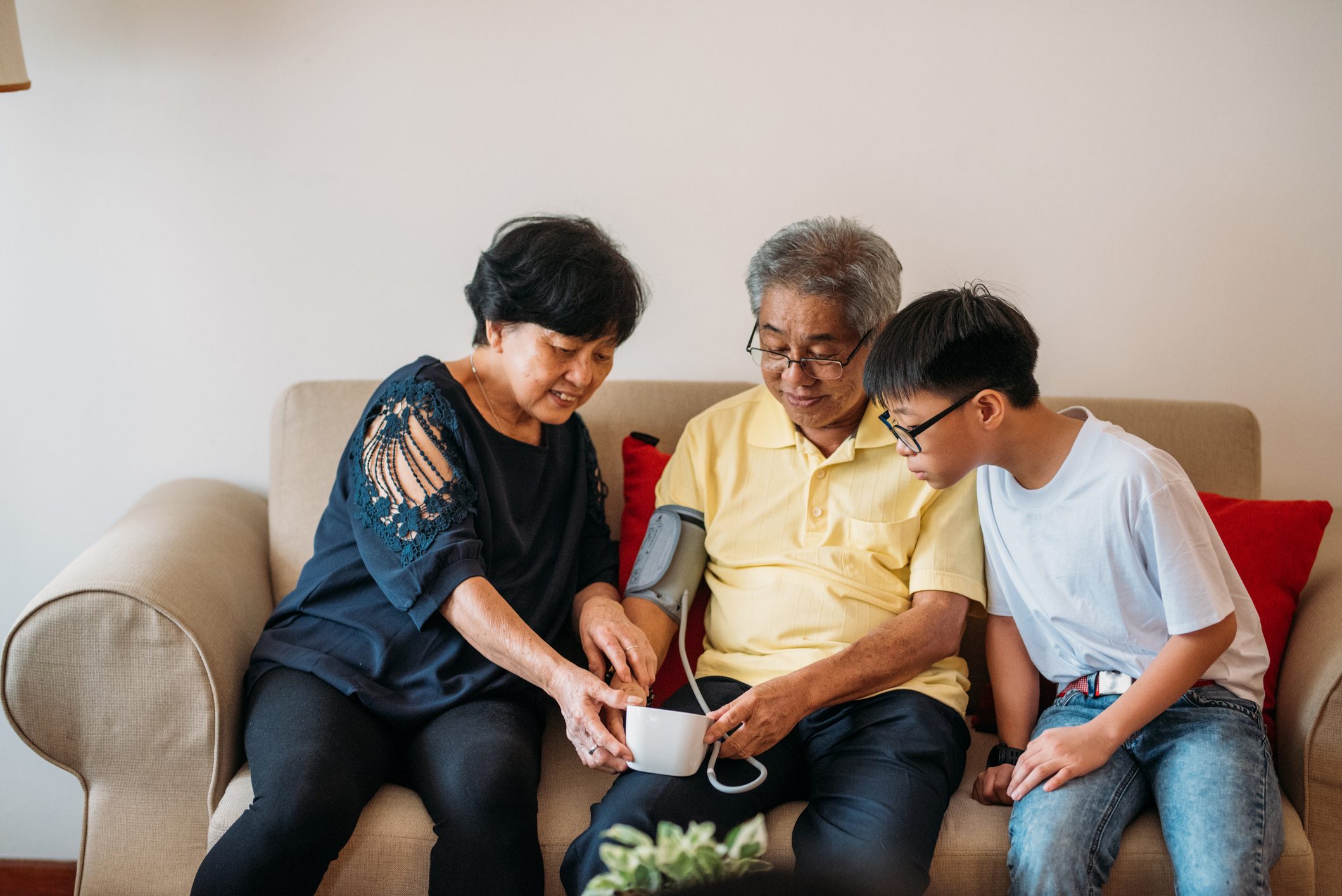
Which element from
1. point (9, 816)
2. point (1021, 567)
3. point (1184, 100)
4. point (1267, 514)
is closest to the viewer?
point (1021, 567)

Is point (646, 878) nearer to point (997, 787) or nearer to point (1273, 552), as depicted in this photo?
point (997, 787)

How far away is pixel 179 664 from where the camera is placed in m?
1.51

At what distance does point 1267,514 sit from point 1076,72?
3.13 feet

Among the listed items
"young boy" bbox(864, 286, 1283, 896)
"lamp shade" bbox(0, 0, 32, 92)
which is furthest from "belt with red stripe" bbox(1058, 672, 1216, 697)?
"lamp shade" bbox(0, 0, 32, 92)

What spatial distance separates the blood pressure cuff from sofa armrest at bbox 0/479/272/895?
664 millimetres

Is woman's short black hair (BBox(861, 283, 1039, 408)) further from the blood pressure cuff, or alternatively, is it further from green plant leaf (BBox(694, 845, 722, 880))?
green plant leaf (BBox(694, 845, 722, 880))

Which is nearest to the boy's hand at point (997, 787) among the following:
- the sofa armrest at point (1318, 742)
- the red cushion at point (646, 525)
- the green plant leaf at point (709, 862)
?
the sofa armrest at point (1318, 742)

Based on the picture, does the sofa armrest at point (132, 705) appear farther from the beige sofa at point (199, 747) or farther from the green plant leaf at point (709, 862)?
the green plant leaf at point (709, 862)

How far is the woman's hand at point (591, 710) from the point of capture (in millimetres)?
1376

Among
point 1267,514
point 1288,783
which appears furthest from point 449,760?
point 1267,514

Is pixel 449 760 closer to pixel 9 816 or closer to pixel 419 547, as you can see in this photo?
pixel 419 547

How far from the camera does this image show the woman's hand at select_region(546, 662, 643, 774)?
4.51ft

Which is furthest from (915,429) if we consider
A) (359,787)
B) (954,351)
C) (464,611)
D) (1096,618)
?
(359,787)

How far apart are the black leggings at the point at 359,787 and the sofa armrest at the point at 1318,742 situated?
1105 millimetres
